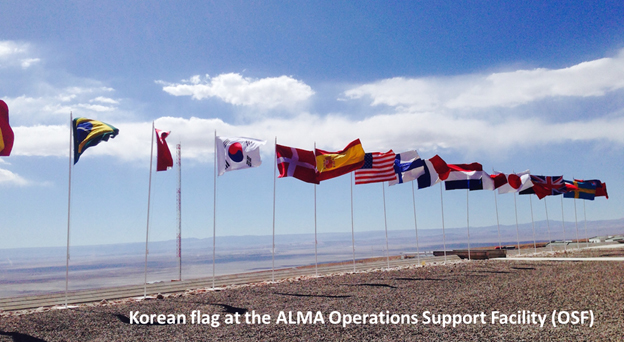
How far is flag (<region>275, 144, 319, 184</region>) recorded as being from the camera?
1823 centimetres

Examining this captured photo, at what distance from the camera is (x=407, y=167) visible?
23.9 metres

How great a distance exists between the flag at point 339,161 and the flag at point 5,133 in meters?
10.6

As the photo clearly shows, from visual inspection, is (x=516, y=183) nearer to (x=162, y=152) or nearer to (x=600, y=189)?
(x=600, y=189)

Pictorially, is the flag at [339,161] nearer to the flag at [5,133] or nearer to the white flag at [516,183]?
the flag at [5,133]

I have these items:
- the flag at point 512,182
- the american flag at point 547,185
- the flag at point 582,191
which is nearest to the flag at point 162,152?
the flag at point 512,182

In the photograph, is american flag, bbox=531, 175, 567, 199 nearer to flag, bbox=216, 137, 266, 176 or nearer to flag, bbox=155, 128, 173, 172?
flag, bbox=216, 137, 266, 176

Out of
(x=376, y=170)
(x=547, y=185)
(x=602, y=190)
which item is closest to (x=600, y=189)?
(x=602, y=190)

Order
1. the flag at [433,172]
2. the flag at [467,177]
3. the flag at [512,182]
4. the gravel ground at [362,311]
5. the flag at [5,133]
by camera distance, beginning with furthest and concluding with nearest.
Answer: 1. the flag at [512,182]
2. the flag at [467,177]
3. the flag at [433,172]
4. the flag at [5,133]
5. the gravel ground at [362,311]

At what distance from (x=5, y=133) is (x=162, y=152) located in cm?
459

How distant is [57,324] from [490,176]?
26.3 meters

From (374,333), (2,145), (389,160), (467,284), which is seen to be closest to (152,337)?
(374,333)

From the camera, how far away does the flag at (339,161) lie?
19.0 m

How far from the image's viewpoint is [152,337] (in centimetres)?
904

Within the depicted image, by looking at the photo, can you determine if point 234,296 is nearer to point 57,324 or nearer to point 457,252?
point 57,324
